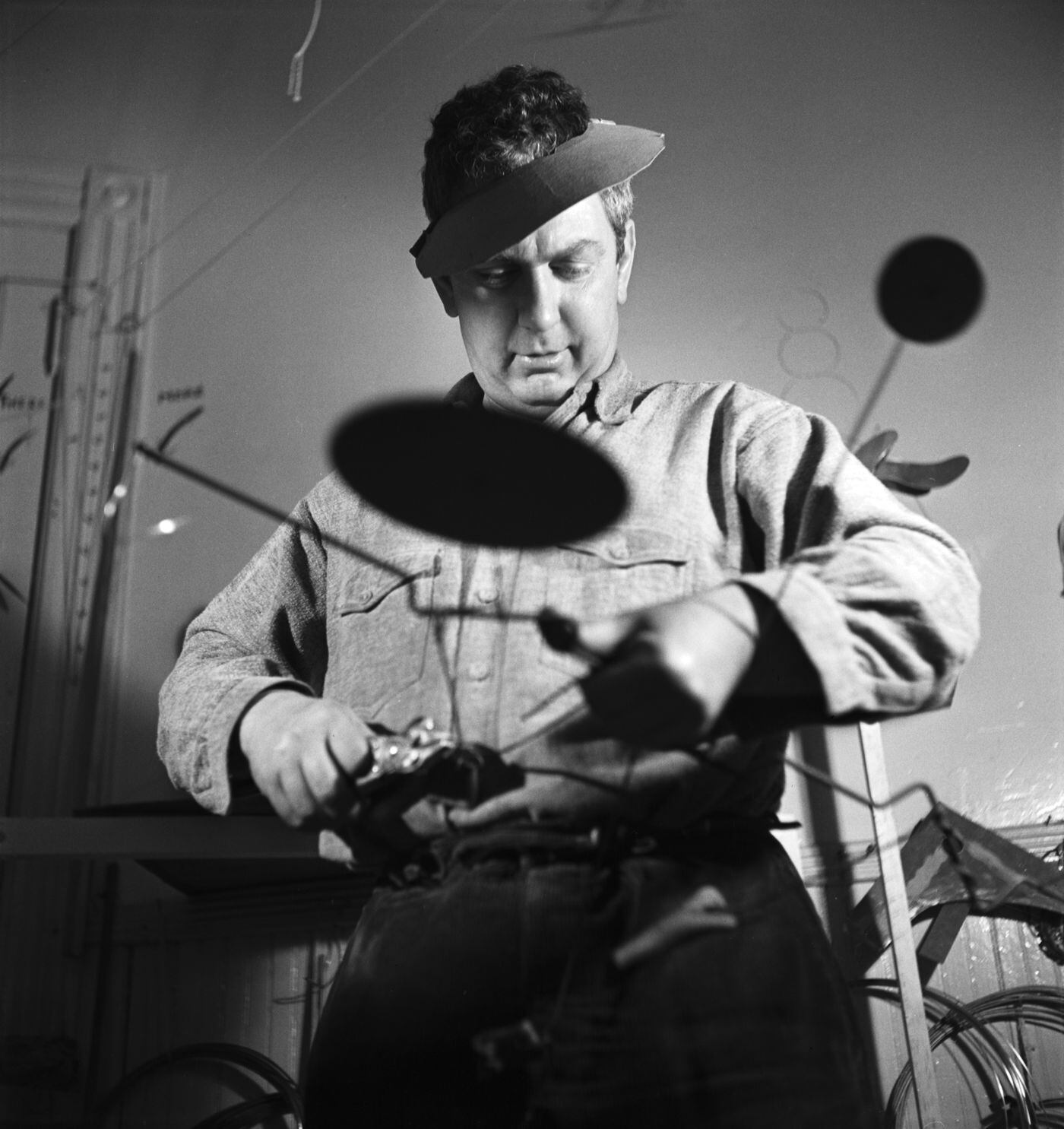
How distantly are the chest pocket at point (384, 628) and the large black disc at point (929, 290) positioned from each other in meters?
0.37

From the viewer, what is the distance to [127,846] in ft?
Answer: 3.06

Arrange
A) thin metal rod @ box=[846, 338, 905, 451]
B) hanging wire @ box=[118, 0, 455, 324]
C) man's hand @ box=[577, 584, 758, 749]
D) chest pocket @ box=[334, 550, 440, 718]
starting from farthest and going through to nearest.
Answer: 1. hanging wire @ box=[118, 0, 455, 324]
2. thin metal rod @ box=[846, 338, 905, 451]
3. chest pocket @ box=[334, 550, 440, 718]
4. man's hand @ box=[577, 584, 758, 749]

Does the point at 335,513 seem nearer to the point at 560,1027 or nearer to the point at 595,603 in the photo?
the point at 595,603

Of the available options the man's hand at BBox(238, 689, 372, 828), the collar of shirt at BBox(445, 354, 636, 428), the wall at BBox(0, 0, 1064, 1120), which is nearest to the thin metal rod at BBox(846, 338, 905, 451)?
the wall at BBox(0, 0, 1064, 1120)

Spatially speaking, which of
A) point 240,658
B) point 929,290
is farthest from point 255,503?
point 929,290

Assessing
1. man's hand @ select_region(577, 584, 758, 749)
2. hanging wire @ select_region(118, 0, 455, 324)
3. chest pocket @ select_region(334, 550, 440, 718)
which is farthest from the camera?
hanging wire @ select_region(118, 0, 455, 324)

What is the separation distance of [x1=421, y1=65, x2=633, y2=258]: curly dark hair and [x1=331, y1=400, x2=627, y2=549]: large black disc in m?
0.16

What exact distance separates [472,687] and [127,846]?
1.11ft

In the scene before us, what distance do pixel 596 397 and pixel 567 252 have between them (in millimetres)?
98

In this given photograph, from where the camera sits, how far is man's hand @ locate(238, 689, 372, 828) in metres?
0.74

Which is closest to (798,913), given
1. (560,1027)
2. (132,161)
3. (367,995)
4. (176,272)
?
(560,1027)

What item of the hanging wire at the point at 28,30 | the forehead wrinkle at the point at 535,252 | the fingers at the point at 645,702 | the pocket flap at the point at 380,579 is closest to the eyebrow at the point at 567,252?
the forehead wrinkle at the point at 535,252

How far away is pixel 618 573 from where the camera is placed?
78 centimetres

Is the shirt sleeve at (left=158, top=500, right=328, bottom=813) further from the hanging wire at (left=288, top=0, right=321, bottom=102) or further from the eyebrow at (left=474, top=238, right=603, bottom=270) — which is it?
the hanging wire at (left=288, top=0, right=321, bottom=102)
